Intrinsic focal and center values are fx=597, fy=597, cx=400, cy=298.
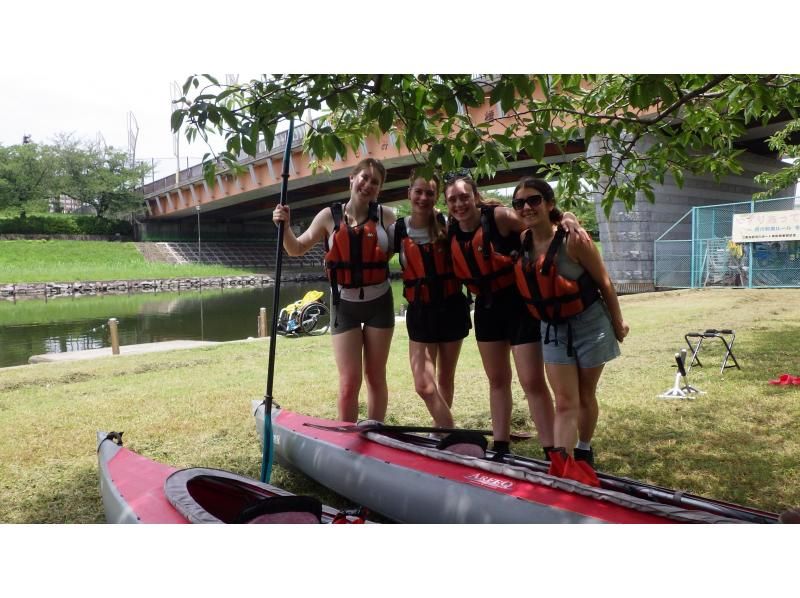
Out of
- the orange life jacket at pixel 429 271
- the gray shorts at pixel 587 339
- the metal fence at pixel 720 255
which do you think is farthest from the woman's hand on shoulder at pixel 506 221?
the metal fence at pixel 720 255

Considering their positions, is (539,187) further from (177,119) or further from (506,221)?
(177,119)

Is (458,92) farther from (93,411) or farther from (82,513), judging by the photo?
(93,411)

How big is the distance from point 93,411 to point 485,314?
11.9ft

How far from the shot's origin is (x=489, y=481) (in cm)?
250

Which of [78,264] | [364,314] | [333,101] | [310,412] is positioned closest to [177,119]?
[333,101]

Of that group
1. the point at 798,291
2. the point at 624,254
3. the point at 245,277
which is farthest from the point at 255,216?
the point at 798,291

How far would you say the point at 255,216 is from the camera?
34.8m

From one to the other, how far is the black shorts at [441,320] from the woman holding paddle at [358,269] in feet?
0.48

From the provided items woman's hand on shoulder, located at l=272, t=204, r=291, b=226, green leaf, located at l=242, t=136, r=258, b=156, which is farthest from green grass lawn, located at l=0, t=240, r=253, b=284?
green leaf, located at l=242, t=136, r=258, b=156

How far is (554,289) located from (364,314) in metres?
1.08

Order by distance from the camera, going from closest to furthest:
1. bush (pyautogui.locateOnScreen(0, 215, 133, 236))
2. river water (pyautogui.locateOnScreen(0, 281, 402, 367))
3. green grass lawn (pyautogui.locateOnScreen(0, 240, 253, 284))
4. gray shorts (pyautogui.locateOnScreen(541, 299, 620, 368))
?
gray shorts (pyautogui.locateOnScreen(541, 299, 620, 368))
river water (pyautogui.locateOnScreen(0, 281, 402, 367))
green grass lawn (pyautogui.locateOnScreen(0, 240, 253, 284))
bush (pyautogui.locateOnScreen(0, 215, 133, 236))

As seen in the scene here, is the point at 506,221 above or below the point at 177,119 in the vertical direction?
below

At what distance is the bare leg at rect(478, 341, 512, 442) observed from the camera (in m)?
3.12

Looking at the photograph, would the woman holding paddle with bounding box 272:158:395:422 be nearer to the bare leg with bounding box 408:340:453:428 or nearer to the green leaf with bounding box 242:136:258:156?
the bare leg with bounding box 408:340:453:428
